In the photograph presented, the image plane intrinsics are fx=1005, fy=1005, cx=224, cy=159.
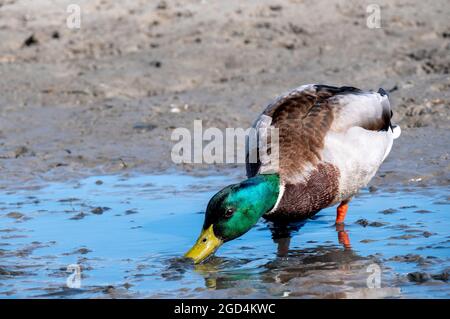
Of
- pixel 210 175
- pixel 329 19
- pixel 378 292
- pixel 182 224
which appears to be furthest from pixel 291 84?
pixel 378 292

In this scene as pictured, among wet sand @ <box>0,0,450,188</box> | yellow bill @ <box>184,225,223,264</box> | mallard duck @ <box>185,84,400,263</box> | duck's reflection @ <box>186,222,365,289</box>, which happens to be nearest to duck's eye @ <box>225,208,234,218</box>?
mallard duck @ <box>185,84,400,263</box>

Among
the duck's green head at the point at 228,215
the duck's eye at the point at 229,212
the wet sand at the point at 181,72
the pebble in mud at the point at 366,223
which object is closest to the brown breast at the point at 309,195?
the duck's green head at the point at 228,215

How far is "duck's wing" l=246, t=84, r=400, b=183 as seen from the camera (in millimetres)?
6387

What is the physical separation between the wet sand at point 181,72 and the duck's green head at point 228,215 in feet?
7.77

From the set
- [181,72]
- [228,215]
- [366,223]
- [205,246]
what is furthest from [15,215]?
[181,72]

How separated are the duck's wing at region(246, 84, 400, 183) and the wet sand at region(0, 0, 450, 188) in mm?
1197

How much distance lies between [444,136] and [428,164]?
73 cm

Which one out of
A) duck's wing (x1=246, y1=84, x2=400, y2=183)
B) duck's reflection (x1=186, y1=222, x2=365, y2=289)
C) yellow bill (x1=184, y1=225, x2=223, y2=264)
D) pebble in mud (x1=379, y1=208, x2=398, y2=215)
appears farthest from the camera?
pebble in mud (x1=379, y1=208, x2=398, y2=215)

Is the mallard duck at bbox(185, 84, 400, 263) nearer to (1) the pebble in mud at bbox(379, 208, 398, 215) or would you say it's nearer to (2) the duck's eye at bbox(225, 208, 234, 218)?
(2) the duck's eye at bbox(225, 208, 234, 218)

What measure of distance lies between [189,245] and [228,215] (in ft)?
2.52

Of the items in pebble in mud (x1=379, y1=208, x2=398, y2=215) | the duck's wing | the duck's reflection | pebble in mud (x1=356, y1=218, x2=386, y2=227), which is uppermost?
the duck's wing

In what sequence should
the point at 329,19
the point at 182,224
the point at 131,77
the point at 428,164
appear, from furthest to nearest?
1. the point at 329,19
2. the point at 131,77
3. the point at 428,164
4. the point at 182,224

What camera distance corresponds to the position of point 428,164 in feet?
27.3
